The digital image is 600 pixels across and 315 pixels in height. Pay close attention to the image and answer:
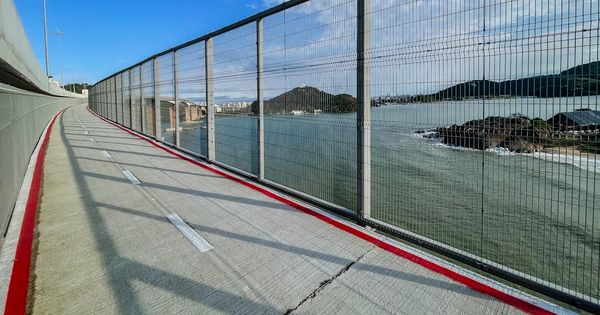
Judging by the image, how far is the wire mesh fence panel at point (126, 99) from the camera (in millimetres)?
15555

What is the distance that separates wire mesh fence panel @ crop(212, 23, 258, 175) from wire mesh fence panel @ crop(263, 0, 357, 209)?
0.41 meters

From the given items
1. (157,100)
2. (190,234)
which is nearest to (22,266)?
(190,234)

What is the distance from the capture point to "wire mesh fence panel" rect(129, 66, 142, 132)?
1368 centimetres

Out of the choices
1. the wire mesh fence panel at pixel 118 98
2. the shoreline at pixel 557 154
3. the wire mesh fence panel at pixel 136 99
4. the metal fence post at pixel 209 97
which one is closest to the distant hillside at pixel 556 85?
the shoreline at pixel 557 154

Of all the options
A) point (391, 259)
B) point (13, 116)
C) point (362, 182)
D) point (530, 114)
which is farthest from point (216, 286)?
point (13, 116)

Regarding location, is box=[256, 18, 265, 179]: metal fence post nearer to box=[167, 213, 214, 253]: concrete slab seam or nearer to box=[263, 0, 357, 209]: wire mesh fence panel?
box=[263, 0, 357, 209]: wire mesh fence panel

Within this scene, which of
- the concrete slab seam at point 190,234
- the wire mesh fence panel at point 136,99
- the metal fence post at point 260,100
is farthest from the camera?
the wire mesh fence panel at point 136,99

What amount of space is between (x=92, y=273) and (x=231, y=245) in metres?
1.21

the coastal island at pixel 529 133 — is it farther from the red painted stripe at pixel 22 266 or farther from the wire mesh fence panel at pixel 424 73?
the red painted stripe at pixel 22 266

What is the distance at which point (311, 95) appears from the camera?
463 cm

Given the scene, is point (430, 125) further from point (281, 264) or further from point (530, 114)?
point (281, 264)

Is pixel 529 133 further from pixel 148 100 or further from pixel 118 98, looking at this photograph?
pixel 118 98

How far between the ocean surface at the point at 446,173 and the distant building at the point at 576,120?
0.07 meters

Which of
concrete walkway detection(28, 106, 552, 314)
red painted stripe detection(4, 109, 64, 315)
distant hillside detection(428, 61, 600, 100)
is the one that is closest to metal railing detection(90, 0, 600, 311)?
distant hillside detection(428, 61, 600, 100)
